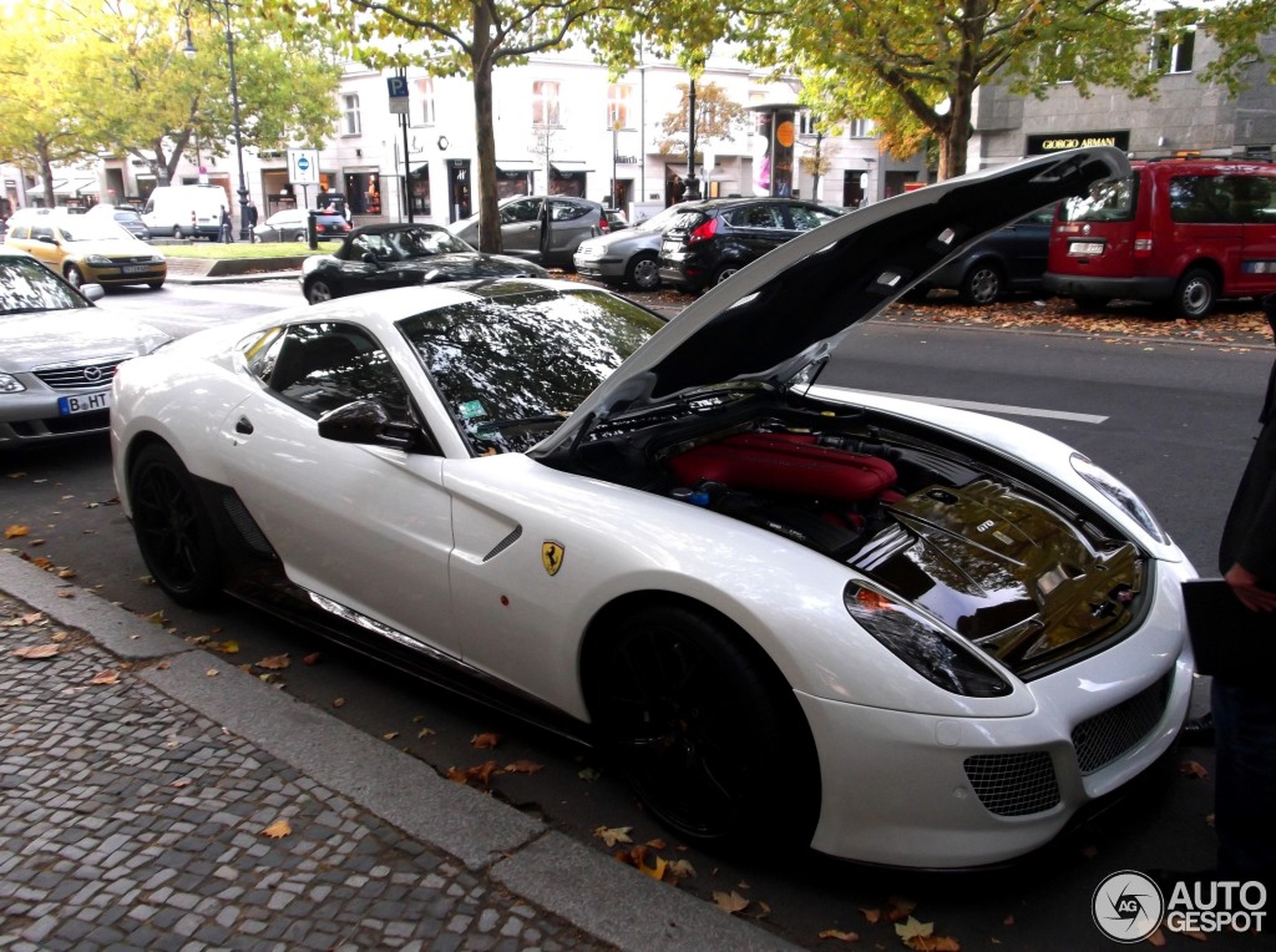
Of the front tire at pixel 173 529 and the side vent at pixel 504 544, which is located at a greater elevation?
the side vent at pixel 504 544

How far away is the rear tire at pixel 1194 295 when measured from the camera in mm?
13109

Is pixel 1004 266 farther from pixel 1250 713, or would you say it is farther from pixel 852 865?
pixel 852 865

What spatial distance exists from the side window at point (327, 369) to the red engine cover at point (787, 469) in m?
1.02

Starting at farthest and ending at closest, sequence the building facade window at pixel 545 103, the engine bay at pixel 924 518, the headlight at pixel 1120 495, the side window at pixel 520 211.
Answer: the building facade window at pixel 545 103
the side window at pixel 520 211
the headlight at pixel 1120 495
the engine bay at pixel 924 518

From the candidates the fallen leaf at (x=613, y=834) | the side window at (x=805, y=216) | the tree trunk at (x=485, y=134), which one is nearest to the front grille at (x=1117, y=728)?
the fallen leaf at (x=613, y=834)

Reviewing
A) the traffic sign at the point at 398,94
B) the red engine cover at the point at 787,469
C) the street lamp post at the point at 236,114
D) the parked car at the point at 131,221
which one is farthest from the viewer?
the parked car at the point at 131,221

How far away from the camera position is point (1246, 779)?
244cm

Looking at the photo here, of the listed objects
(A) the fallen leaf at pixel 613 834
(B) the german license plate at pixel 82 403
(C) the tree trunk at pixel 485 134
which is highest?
(C) the tree trunk at pixel 485 134

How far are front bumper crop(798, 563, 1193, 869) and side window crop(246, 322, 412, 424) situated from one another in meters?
1.89

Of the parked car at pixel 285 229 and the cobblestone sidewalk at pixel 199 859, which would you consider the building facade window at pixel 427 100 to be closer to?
the parked car at pixel 285 229

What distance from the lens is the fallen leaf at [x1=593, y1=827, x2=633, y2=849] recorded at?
9.57 feet

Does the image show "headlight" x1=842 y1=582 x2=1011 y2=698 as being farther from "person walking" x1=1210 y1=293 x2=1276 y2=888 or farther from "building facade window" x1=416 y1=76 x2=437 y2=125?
"building facade window" x1=416 y1=76 x2=437 y2=125

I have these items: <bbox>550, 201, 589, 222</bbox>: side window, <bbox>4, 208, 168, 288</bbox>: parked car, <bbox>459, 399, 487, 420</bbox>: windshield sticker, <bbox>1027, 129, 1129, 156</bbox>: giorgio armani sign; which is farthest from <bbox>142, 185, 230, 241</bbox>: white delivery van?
<bbox>459, 399, 487, 420</bbox>: windshield sticker

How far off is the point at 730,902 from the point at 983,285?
1449 cm
